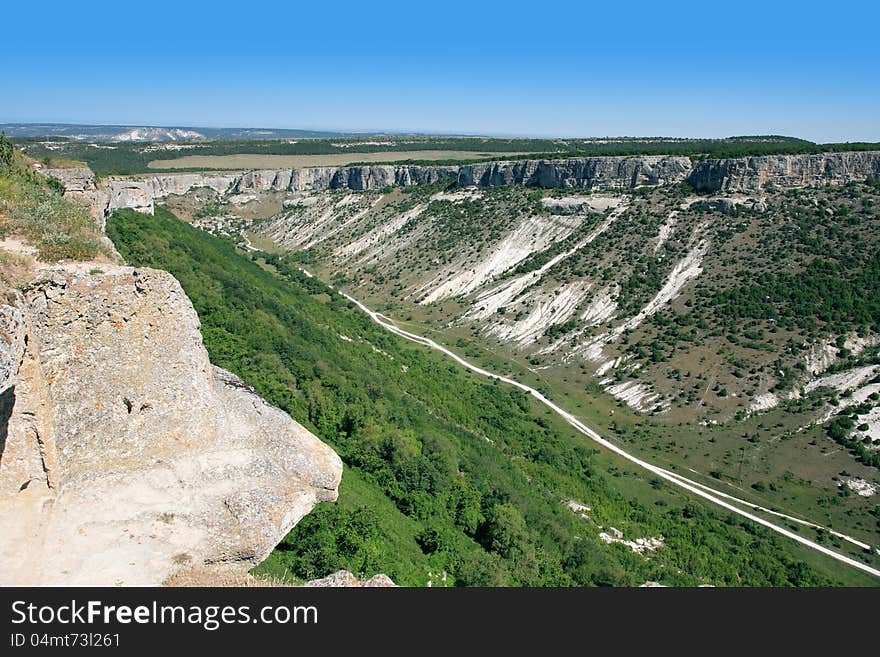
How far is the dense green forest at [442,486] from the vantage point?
15836 mm

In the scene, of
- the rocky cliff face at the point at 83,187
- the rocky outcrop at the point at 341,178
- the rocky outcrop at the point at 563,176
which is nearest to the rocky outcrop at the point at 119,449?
the rocky cliff face at the point at 83,187

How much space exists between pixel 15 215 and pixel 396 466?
13.2m

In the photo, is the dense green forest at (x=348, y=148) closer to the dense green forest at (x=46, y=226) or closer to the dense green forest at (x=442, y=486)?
the dense green forest at (x=442, y=486)

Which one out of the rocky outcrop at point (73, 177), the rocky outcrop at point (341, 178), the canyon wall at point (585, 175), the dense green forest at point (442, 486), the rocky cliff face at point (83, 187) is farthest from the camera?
the rocky outcrop at point (341, 178)

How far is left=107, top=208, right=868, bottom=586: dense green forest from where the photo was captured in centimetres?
1584

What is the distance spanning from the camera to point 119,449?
11180 millimetres

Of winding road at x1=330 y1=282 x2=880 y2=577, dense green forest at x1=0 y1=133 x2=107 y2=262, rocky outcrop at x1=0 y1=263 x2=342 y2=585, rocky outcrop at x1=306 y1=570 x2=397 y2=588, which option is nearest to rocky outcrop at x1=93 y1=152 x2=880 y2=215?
dense green forest at x1=0 y1=133 x2=107 y2=262

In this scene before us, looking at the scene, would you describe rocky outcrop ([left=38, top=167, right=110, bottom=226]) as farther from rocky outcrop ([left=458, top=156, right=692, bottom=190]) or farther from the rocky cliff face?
rocky outcrop ([left=458, top=156, right=692, bottom=190])

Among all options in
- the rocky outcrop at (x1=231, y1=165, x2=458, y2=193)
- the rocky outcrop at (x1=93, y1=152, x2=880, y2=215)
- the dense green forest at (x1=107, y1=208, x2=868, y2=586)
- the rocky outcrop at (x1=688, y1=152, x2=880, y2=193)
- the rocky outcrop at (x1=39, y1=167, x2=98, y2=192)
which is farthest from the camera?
the rocky outcrop at (x1=231, y1=165, x2=458, y2=193)

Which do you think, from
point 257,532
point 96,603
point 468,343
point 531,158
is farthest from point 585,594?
point 531,158

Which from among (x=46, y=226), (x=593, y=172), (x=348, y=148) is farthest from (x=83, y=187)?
(x=348, y=148)

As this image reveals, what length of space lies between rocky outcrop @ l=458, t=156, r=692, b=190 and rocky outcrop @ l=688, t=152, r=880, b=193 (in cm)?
677

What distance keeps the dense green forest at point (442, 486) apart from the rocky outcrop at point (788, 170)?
4506cm

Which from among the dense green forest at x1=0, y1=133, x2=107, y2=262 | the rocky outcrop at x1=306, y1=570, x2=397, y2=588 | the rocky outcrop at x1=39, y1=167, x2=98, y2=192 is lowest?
the rocky outcrop at x1=306, y1=570, x2=397, y2=588
